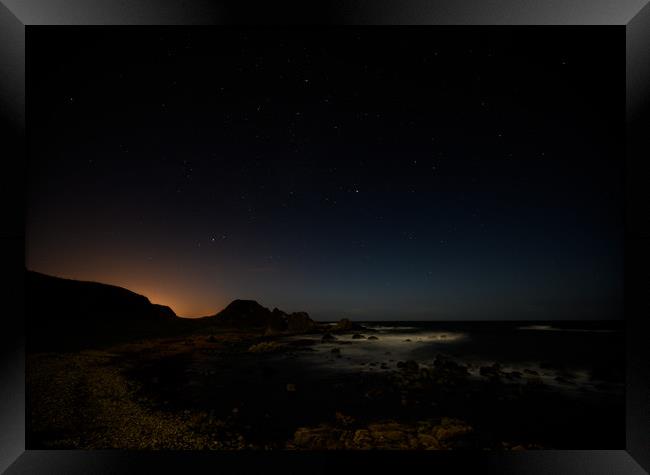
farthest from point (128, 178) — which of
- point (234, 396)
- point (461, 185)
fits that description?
point (461, 185)

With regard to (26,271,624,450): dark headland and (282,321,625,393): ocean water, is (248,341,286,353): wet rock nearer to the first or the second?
(26,271,624,450): dark headland

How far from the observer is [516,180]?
3.42m

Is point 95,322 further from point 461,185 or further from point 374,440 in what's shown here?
point 461,185

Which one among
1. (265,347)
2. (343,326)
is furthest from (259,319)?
(343,326)

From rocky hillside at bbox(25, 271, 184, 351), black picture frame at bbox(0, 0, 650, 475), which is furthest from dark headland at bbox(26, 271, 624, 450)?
black picture frame at bbox(0, 0, 650, 475)

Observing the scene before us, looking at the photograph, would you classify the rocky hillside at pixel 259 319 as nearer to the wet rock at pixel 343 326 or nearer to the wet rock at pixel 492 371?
the wet rock at pixel 343 326

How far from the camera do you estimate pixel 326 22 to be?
2604mm

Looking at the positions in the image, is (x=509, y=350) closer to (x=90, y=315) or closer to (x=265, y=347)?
(x=265, y=347)

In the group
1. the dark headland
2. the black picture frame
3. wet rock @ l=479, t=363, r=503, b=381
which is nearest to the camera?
the black picture frame

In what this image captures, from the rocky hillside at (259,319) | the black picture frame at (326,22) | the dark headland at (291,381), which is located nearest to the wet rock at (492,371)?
the dark headland at (291,381)

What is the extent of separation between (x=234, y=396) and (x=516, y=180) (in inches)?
135

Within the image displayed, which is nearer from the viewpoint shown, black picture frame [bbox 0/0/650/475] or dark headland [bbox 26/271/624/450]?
black picture frame [bbox 0/0/650/475]

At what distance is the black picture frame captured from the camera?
8.38 feet

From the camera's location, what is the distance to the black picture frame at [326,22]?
255cm
